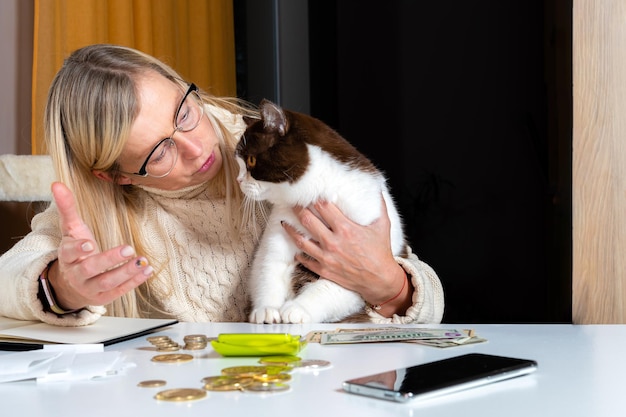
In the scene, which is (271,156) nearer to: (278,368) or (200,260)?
(200,260)

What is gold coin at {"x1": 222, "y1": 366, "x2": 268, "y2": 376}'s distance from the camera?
75 cm

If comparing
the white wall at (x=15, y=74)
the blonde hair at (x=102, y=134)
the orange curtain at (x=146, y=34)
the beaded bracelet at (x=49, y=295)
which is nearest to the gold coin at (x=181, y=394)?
the beaded bracelet at (x=49, y=295)

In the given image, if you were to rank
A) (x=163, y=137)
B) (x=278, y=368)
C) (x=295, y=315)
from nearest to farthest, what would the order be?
(x=278, y=368) → (x=295, y=315) → (x=163, y=137)

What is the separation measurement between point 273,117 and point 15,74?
4.89ft

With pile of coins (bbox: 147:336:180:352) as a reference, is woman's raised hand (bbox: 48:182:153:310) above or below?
above

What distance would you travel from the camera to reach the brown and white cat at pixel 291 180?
1.45 metres

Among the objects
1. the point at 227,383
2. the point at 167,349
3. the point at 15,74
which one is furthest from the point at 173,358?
the point at 15,74

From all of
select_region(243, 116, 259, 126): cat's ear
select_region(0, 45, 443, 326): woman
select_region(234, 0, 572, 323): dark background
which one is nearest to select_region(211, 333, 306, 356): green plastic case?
select_region(0, 45, 443, 326): woman

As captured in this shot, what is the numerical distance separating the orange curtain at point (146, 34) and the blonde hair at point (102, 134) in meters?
0.75

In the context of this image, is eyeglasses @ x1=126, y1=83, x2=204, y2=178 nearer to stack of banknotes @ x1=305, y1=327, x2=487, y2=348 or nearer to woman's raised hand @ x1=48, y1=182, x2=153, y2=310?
woman's raised hand @ x1=48, y1=182, x2=153, y2=310

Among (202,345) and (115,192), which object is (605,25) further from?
(115,192)

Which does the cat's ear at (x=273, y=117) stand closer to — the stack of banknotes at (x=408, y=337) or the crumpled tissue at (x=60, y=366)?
the stack of banknotes at (x=408, y=337)

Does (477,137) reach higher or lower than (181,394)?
higher

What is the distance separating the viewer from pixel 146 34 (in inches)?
109
